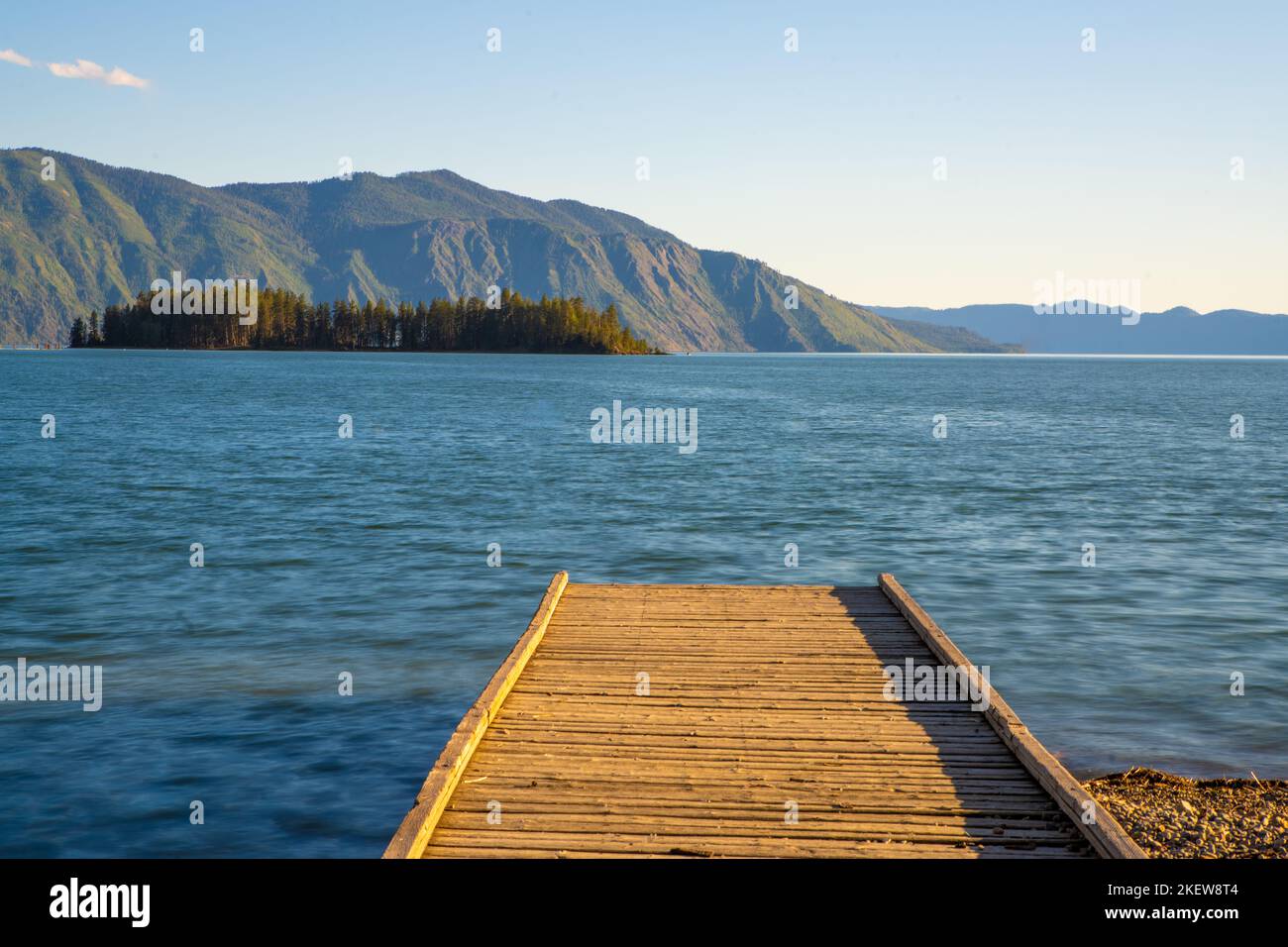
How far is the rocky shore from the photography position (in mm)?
12344

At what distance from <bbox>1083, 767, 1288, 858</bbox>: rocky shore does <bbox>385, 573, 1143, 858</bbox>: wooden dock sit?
1.98m

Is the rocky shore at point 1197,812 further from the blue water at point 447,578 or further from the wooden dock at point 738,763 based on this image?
the wooden dock at point 738,763

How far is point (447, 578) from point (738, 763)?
18.6 m

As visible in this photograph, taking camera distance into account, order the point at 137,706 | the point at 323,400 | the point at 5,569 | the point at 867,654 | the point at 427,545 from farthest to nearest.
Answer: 1. the point at 323,400
2. the point at 427,545
3. the point at 5,569
4. the point at 137,706
5. the point at 867,654

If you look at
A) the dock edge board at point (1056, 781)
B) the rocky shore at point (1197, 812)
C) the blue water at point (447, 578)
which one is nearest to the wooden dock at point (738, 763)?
the dock edge board at point (1056, 781)

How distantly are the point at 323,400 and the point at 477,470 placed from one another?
5990cm

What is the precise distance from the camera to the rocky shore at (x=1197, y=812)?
12.3 metres

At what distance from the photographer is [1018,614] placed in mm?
25859

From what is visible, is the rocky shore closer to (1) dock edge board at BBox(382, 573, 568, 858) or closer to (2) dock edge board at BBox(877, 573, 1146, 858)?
(2) dock edge board at BBox(877, 573, 1146, 858)

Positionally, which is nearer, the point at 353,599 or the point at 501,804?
the point at 501,804

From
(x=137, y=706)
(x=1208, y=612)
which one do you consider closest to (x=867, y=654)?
(x=137, y=706)

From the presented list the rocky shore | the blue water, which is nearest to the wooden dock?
the rocky shore
